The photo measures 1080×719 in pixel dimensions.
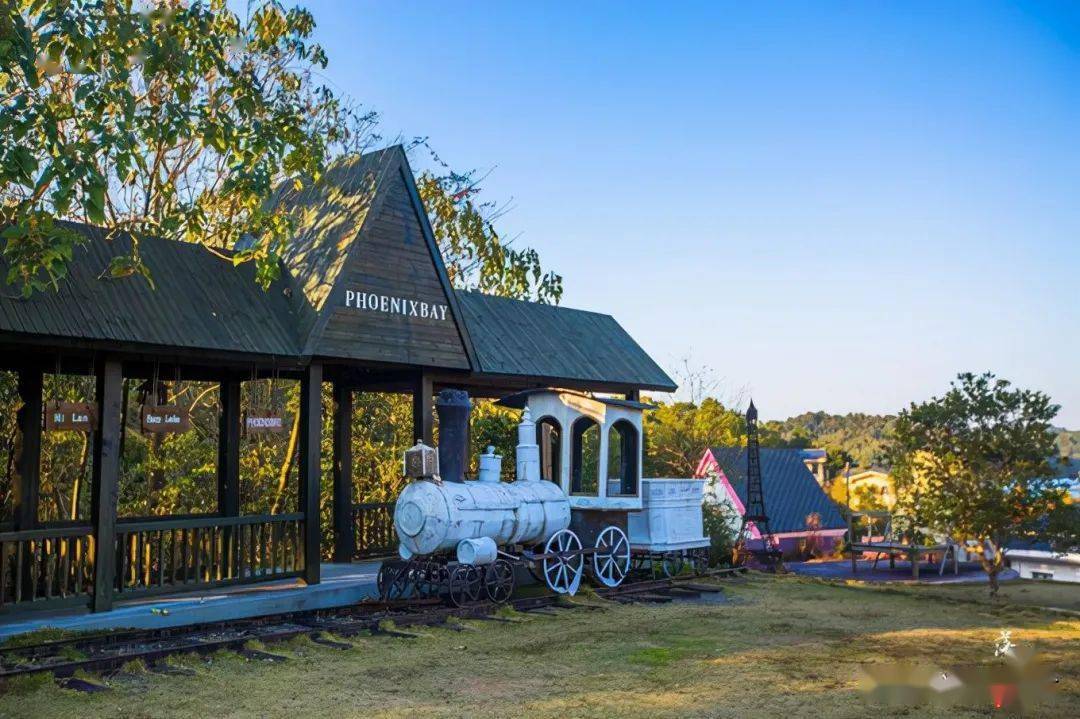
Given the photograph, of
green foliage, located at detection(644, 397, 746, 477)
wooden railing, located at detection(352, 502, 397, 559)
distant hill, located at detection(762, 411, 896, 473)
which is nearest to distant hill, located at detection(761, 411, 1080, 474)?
distant hill, located at detection(762, 411, 896, 473)

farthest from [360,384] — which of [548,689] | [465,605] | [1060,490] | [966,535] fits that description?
[1060,490]

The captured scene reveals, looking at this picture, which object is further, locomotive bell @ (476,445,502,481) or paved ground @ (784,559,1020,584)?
paved ground @ (784,559,1020,584)

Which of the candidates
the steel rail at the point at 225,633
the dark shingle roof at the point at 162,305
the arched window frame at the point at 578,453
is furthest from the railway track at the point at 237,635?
the dark shingle roof at the point at 162,305

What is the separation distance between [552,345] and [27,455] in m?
9.71

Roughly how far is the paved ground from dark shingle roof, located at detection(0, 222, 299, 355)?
12637mm

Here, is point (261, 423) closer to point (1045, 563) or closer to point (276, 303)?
point (276, 303)

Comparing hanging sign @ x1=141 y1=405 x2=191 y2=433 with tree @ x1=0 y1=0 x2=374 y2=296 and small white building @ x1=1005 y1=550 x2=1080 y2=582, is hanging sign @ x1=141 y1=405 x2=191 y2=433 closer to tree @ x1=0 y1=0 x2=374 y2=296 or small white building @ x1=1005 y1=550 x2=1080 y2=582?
tree @ x1=0 y1=0 x2=374 y2=296

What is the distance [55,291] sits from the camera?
38.8ft

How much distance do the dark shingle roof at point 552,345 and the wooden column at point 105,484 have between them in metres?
6.18

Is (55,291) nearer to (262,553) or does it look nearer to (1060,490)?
(262,553)

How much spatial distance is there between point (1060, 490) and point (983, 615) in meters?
2.64

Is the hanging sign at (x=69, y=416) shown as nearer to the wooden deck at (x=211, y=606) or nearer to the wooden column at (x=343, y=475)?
the wooden deck at (x=211, y=606)

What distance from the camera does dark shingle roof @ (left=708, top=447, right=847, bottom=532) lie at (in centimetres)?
3130

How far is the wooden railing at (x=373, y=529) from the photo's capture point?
1830cm
